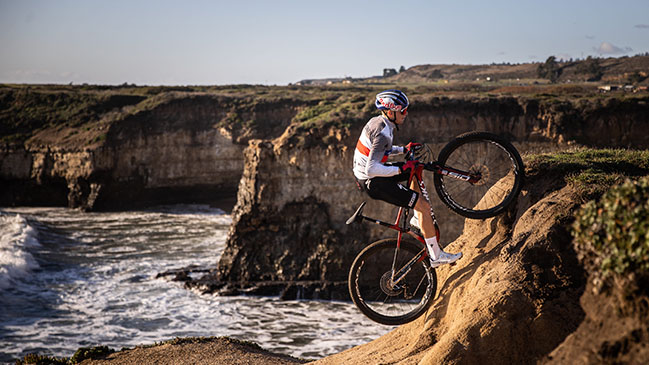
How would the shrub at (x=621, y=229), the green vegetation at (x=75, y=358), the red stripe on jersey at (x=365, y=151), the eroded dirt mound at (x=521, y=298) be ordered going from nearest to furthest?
the shrub at (x=621, y=229)
the eroded dirt mound at (x=521, y=298)
the red stripe on jersey at (x=365, y=151)
the green vegetation at (x=75, y=358)

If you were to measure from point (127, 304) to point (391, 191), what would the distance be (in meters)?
19.9

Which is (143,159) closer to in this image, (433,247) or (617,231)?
(433,247)

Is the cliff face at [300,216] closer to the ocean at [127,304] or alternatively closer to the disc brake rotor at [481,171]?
the ocean at [127,304]

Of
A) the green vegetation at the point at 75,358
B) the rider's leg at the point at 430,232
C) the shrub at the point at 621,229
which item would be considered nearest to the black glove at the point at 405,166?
the rider's leg at the point at 430,232

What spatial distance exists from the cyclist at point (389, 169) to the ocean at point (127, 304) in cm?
1143

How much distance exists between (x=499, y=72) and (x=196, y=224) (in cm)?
10559

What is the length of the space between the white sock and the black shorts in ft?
1.90

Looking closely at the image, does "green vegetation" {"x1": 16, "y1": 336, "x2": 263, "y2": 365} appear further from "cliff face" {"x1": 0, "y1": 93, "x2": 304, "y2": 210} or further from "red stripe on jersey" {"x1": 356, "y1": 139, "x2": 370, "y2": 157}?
"cliff face" {"x1": 0, "y1": 93, "x2": 304, "y2": 210}

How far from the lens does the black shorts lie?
8883 millimetres

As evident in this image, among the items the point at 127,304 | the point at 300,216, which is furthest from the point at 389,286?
the point at 300,216

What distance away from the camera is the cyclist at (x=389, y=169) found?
8.85 m

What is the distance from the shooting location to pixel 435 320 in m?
9.41

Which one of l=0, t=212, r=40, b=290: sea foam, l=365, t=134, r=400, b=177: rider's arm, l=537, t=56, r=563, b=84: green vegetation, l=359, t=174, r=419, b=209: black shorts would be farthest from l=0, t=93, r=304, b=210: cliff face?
l=537, t=56, r=563, b=84: green vegetation

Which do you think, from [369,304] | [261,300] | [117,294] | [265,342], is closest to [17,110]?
[117,294]
